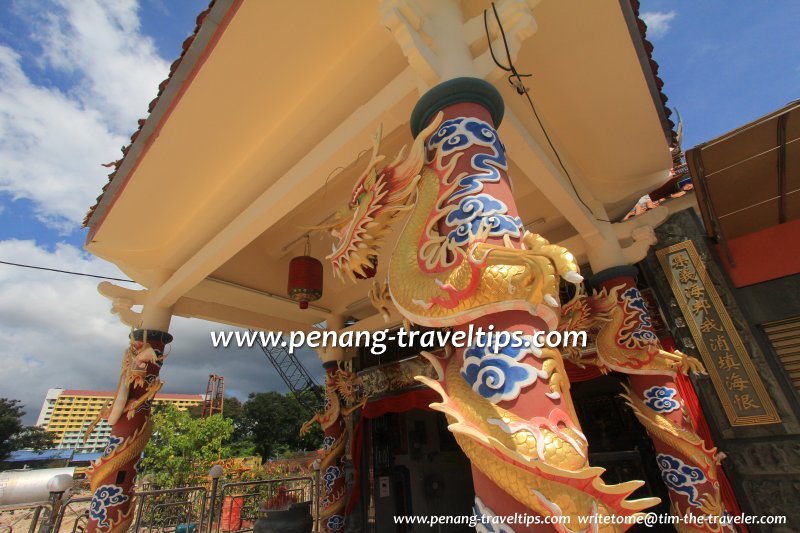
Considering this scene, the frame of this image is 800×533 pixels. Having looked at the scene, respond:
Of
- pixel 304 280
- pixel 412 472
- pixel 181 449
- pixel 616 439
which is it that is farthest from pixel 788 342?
pixel 181 449

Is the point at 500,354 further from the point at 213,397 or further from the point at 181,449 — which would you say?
the point at 213,397

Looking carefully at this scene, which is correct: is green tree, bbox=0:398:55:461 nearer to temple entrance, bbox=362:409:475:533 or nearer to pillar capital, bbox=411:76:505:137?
temple entrance, bbox=362:409:475:533

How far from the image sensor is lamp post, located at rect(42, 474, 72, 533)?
377 centimetres

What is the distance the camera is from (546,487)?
0.98m

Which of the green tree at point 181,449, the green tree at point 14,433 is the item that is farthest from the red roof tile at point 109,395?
the green tree at point 181,449

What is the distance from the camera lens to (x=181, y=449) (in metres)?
12.3

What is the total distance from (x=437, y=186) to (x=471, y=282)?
521 millimetres

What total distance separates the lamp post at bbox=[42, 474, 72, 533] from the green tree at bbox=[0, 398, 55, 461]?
32.6 meters

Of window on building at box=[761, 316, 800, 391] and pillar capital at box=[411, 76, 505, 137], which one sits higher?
pillar capital at box=[411, 76, 505, 137]

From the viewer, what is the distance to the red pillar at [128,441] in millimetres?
3896

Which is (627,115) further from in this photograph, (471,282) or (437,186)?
(471,282)

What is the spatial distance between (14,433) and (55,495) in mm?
33733

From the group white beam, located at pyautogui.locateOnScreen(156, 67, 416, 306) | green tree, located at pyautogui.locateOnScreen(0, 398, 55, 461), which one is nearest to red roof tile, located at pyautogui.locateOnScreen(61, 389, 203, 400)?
green tree, located at pyautogui.locateOnScreen(0, 398, 55, 461)

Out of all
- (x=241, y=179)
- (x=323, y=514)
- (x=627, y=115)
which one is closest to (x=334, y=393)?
(x=323, y=514)
